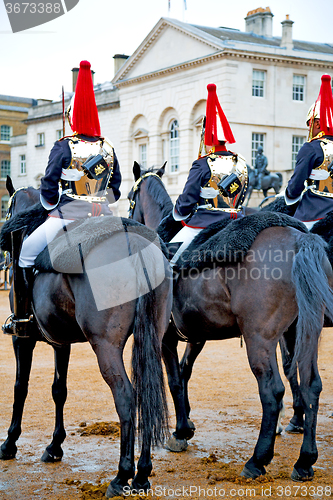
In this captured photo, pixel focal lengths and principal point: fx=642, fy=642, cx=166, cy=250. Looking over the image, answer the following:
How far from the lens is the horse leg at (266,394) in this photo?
479 cm

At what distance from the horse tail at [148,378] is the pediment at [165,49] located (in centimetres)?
3182

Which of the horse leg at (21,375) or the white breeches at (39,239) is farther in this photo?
the horse leg at (21,375)

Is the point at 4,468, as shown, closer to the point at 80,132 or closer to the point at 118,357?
the point at 118,357

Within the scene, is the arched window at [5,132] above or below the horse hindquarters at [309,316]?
above

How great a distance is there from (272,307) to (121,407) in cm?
138

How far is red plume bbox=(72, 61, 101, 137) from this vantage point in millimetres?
5324

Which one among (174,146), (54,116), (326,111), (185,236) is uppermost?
(54,116)

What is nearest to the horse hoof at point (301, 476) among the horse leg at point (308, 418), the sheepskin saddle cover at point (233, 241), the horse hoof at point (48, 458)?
the horse leg at point (308, 418)

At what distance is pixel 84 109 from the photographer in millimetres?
5348

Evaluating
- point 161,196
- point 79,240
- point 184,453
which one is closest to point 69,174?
point 79,240

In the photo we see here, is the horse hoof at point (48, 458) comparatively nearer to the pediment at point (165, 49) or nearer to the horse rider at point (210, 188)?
the horse rider at point (210, 188)

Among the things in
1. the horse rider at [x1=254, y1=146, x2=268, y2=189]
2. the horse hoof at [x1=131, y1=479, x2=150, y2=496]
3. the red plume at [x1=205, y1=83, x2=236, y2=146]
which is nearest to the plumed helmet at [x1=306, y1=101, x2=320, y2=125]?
the red plume at [x1=205, y1=83, x2=236, y2=146]

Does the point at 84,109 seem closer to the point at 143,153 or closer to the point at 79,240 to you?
the point at 79,240

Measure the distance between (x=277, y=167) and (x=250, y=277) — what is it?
99.0 feet
